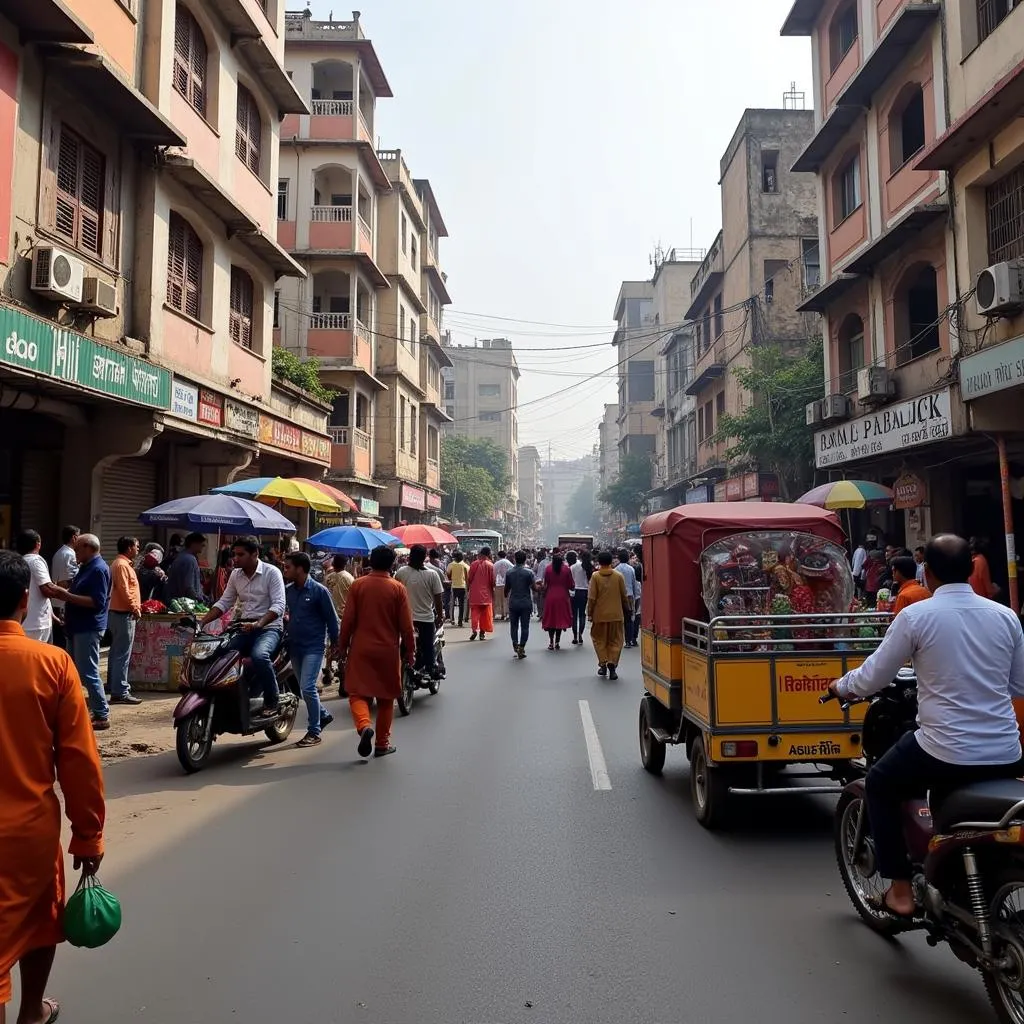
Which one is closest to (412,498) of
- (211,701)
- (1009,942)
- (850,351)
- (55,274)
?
(850,351)

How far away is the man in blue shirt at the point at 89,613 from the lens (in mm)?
8734

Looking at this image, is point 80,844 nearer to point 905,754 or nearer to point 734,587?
point 905,754

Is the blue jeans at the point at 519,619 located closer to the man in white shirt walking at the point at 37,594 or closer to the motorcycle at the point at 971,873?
the man in white shirt walking at the point at 37,594

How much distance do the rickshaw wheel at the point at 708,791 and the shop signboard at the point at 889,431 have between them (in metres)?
10.4

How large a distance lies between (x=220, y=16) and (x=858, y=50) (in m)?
13.1

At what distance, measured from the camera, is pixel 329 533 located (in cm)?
1410

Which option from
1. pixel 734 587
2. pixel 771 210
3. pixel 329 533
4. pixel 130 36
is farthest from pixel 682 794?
pixel 771 210

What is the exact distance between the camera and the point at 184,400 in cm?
1371

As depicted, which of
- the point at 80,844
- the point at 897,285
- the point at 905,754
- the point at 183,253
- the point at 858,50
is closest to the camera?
the point at 80,844

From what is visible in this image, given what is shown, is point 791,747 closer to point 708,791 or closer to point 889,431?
point 708,791

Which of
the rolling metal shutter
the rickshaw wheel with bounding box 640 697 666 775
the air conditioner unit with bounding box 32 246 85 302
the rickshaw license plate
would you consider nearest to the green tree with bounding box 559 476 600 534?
the rolling metal shutter

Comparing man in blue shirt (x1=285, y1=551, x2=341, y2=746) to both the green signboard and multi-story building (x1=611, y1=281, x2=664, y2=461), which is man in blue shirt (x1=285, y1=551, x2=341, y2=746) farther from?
multi-story building (x1=611, y1=281, x2=664, y2=461)

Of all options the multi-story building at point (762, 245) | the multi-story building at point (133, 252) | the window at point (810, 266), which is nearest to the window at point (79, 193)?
the multi-story building at point (133, 252)

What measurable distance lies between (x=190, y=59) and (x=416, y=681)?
11.4 m
